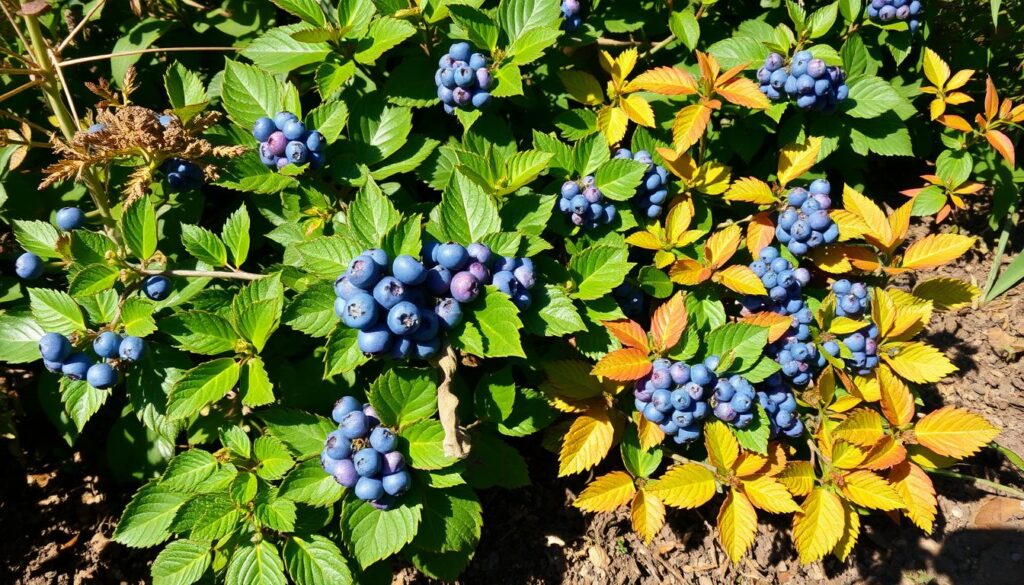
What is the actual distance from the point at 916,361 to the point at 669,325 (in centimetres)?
116

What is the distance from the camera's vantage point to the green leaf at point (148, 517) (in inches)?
82.5

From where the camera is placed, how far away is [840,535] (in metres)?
2.43

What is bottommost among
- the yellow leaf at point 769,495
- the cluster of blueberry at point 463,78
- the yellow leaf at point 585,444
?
the yellow leaf at point 769,495

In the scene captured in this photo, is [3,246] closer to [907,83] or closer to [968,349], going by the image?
[907,83]

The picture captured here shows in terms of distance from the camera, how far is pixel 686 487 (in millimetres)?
2502

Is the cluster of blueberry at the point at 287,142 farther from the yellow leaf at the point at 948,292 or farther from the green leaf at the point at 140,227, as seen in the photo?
the yellow leaf at the point at 948,292

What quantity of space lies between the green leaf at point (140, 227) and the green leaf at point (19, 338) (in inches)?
18.3

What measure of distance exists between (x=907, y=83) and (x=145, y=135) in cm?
390

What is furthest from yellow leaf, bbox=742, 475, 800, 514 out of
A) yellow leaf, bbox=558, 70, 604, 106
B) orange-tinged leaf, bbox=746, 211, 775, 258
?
yellow leaf, bbox=558, 70, 604, 106

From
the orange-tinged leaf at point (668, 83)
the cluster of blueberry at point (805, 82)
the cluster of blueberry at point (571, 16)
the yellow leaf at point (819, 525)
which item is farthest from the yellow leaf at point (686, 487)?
the cluster of blueberry at point (571, 16)

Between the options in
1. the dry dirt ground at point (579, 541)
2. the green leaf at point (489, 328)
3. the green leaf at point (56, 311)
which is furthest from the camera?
the dry dirt ground at point (579, 541)

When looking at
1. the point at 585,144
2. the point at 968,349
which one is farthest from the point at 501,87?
the point at 968,349

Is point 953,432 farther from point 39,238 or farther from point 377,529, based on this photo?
point 39,238

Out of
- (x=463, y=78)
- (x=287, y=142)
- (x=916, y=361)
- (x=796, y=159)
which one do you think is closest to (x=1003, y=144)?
(x=796, y=159)
